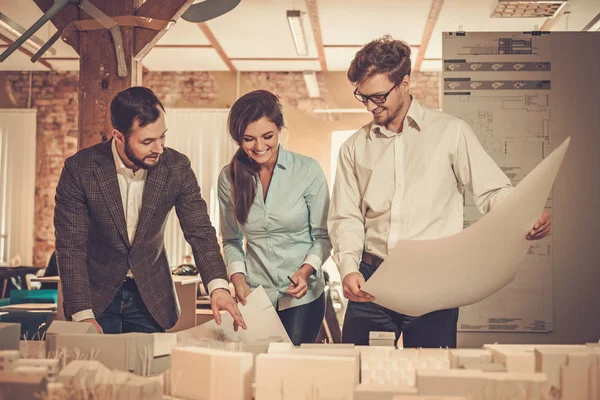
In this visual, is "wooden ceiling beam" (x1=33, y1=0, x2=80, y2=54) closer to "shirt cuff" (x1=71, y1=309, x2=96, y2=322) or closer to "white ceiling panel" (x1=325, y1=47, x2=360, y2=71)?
"shirt cuff" (x1=71, y1=309, x2=96, y2=322)

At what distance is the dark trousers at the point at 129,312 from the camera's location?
7.03 feet

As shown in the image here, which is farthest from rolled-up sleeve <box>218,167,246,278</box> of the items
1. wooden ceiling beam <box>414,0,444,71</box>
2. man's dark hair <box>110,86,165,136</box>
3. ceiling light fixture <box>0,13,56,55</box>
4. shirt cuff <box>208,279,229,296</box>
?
wooden ceiling beam <box>414,0,444,71</box>

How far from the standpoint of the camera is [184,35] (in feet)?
21.2

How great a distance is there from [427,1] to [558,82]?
2.21m

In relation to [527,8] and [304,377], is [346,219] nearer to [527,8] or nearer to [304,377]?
[304,377]

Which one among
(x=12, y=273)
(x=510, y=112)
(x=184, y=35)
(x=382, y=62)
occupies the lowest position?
(x=12, y=273)

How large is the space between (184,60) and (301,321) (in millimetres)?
5841

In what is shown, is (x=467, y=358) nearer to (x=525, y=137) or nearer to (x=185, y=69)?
(x=525, y=137)

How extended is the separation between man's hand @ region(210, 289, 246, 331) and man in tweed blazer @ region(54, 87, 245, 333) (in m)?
0.03

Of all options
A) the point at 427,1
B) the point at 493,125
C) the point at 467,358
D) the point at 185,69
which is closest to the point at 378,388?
the point at 467,358

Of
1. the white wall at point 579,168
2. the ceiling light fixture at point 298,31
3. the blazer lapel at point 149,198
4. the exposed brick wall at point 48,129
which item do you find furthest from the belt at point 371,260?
the exposed brick wall at point 48,129

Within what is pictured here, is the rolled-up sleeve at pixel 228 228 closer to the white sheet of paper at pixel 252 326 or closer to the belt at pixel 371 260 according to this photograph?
the white sheet of paper at pixel 252 326

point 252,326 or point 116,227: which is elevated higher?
point 116,227

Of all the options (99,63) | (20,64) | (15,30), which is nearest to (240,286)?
(99,63)
